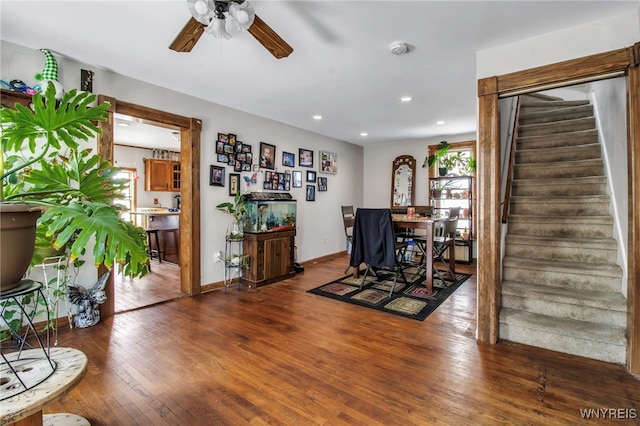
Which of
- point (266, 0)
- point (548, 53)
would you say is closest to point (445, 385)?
point (548, 53)

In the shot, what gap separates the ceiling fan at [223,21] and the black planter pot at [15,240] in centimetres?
124

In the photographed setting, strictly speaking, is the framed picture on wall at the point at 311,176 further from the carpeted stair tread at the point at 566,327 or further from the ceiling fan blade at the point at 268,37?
the carpeted stair tread at the point at 566,327

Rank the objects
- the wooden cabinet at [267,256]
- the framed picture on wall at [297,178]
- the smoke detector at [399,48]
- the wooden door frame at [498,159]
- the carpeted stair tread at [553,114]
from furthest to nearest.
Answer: the framed picture on wall at [297,178] → the wooden cabinet at [267,256] → the carpeted stair tread at [553,114] → the smoke detector at [399,48] → the wooden door frame at [498,159]

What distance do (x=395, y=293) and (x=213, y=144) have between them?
292cm

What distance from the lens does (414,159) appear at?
19.7 ft

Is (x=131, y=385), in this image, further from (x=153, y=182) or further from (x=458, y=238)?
(x=153, y=182)

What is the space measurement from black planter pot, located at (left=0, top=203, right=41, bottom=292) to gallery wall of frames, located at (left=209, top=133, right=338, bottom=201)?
2.80 m

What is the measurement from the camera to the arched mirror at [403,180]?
237 inches

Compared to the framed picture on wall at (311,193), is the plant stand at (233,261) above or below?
below

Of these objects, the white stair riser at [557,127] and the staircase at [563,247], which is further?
the white stair riser at [557,127]

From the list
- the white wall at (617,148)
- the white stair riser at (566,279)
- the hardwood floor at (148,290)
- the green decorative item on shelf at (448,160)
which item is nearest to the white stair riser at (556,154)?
the white wall at (617,148)

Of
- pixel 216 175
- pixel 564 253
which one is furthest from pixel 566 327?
pixel 216 175

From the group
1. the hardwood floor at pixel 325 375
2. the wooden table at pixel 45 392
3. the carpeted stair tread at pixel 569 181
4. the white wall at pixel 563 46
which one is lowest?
the hardwood floor at pixel 325 375

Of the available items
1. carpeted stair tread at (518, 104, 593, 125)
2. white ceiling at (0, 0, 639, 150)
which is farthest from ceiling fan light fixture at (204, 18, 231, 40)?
carpeted stair tread at (518, 104, 593, 125)
